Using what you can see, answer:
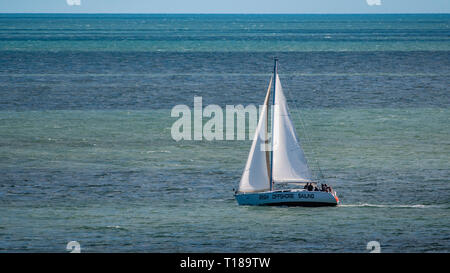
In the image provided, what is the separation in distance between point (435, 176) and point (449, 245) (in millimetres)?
17261

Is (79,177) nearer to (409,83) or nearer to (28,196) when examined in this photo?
(28,196)

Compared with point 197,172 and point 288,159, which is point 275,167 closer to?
point 288,159

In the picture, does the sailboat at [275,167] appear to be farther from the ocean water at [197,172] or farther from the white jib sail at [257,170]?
the ocean water at [197,172]

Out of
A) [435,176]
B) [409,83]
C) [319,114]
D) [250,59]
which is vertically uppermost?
[250,59]

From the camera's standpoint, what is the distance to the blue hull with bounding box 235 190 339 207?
4800cm

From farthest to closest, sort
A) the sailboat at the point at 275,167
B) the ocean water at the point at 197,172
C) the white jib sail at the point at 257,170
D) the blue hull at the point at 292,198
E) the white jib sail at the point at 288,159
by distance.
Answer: the white jib sail at the point at 288,159 → the white jib sail at the point at 257,170 → the sailboat at the point at 275,167 → the blue hull at the point at 292,198 → the ocean water at the point at 197,172

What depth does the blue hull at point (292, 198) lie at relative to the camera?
48000mm

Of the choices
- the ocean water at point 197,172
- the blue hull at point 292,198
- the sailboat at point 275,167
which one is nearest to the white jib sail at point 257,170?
the sailboat at point 275,167

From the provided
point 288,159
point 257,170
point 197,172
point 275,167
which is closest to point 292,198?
point 275,167

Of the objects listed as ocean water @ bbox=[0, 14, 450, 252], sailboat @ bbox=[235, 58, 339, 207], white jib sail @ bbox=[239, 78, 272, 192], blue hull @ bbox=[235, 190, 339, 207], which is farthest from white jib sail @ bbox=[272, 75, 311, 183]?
ocean water @ bbox=[0, 14, 450, 252]

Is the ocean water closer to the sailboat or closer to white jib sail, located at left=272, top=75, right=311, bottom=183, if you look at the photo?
the sailboat

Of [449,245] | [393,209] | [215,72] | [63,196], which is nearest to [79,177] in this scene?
[63,196]

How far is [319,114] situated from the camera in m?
92.9

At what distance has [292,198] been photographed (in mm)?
48031
